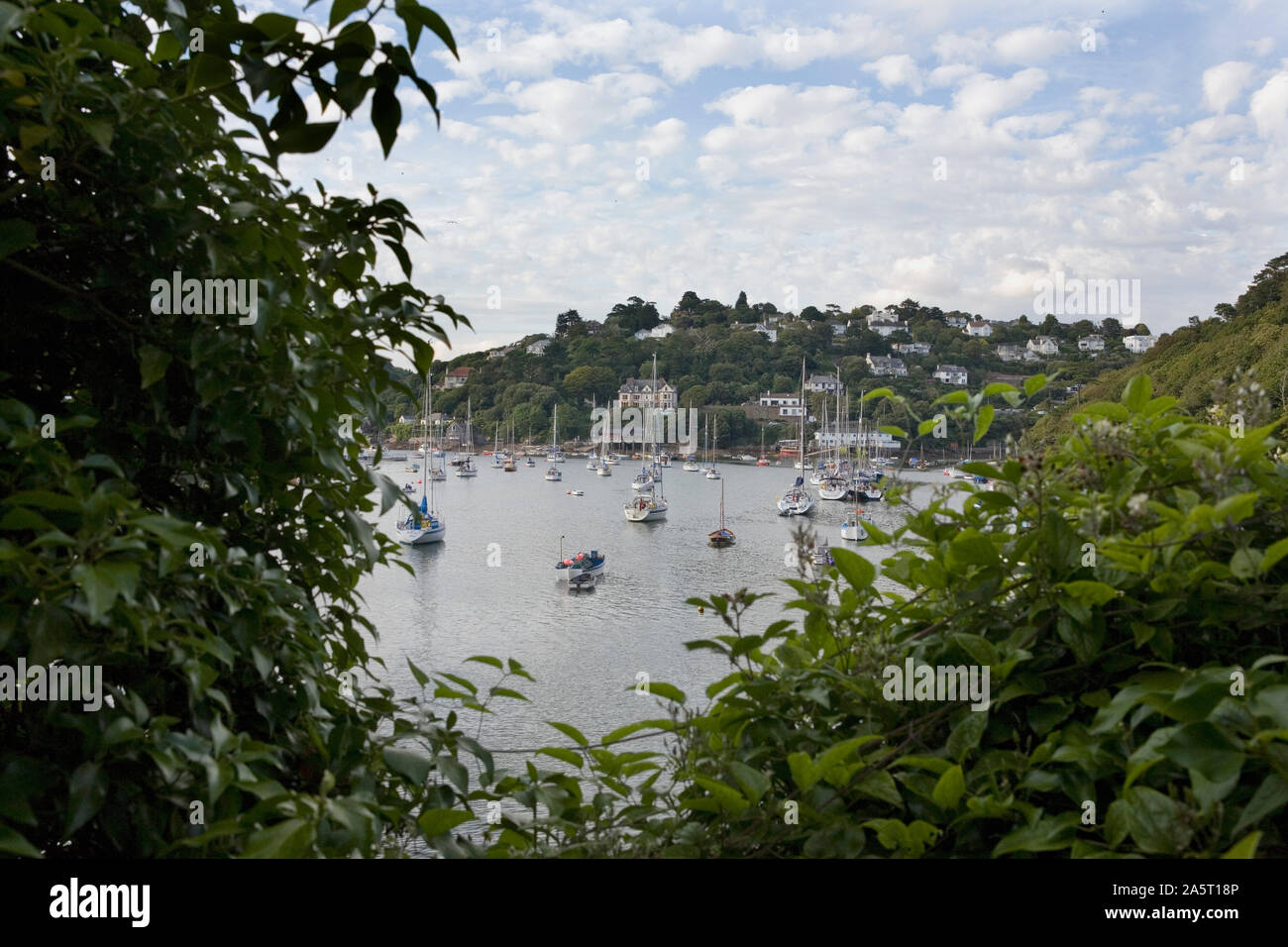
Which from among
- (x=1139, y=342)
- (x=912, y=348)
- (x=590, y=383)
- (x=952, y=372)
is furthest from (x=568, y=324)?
(x=1139, y=342)

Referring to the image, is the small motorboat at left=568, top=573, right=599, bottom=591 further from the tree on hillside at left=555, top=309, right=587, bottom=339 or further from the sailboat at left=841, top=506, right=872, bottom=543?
the sailboat at left=841, top=506, right=872, bottom=543

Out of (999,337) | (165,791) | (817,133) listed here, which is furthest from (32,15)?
(817,133)

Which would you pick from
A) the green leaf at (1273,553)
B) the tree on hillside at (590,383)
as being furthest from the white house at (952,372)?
the green leaf at (1273,553)

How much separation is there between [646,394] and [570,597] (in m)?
8.01

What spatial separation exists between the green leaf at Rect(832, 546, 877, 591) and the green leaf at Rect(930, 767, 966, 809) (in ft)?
0.83

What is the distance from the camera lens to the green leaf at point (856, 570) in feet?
3.20

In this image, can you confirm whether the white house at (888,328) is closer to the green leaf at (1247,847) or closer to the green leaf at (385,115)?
the green leaf at (385,115)

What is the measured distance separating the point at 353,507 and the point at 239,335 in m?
0.25

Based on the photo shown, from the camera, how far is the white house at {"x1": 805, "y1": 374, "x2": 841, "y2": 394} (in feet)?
76.5

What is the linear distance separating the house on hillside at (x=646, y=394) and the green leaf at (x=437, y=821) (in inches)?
975

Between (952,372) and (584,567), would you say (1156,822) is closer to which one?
(952,372)

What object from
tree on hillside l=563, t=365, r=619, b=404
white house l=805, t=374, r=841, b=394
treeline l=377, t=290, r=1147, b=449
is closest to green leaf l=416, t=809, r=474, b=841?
treeline l=377, t=290, r=1147, b=449

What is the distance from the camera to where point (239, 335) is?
2.94ft
